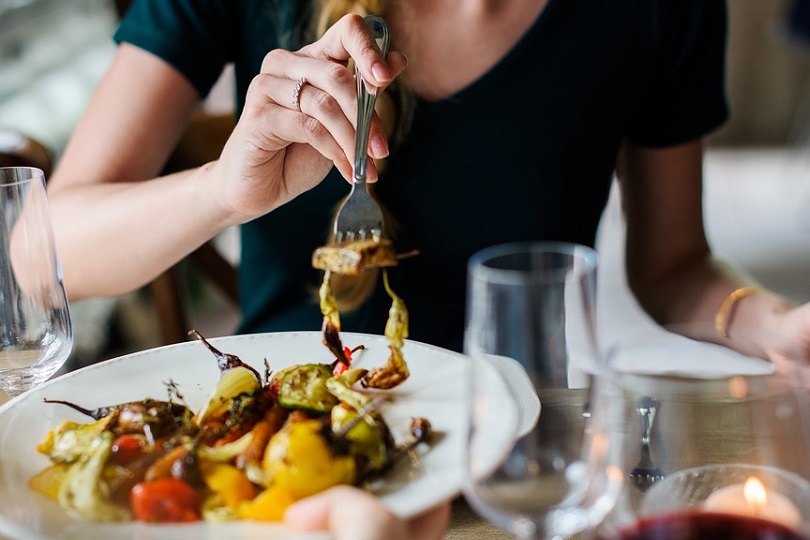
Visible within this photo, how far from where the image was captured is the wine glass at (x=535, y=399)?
0.43 metres

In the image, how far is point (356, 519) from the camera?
1.54 ft

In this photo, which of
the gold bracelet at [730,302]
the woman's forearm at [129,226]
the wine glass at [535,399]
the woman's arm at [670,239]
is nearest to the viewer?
the wine glass at [535,399]

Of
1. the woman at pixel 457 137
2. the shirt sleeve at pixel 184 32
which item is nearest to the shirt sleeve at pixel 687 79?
the woman at pixel 457 137

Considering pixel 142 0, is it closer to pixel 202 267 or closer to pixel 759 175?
pixel 202 267

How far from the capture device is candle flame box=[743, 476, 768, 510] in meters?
0.49

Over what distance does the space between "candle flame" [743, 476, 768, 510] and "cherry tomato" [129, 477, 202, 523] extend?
0.30 metres

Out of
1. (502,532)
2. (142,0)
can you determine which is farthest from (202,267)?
(502,532)

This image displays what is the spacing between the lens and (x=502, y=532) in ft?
2.11

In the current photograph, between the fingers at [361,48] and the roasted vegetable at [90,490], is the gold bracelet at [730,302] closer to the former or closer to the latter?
the fingers at [361,48]

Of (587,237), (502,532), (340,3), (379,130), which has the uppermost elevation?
(340,3)

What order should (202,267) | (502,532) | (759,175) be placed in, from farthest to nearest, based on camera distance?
1. (759,175)
2. (202,267)
3. (502,532)

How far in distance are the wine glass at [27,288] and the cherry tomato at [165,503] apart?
261mm

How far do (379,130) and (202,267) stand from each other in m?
0.87

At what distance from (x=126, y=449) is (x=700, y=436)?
0.34 metres
